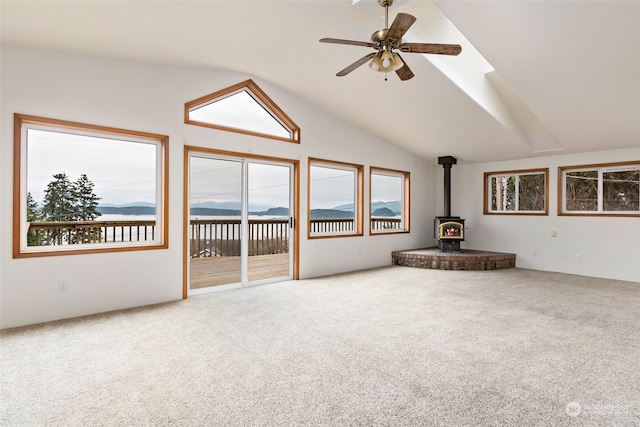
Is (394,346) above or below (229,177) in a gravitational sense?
below

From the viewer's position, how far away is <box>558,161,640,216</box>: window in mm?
5852

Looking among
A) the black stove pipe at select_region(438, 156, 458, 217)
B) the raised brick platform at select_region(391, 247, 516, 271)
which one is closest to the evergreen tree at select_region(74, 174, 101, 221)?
the raised brick platform at select_region(391, 247, 516, 271)

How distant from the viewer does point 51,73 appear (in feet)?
11.5

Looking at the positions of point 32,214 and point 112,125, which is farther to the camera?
point 112,125

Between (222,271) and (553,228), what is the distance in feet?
19.6

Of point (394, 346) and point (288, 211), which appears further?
point (288, 211)

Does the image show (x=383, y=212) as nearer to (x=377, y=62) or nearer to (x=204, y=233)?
(x=204, y=233)

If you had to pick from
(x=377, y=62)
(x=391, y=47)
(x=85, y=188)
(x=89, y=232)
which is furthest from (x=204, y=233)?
(x=391, y=47)

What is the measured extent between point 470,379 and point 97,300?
375 centimetres

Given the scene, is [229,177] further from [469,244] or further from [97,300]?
[469,244]

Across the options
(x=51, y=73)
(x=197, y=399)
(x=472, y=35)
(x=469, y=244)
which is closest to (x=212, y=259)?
(x=51, y=73)

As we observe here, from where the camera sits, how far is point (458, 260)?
659cm

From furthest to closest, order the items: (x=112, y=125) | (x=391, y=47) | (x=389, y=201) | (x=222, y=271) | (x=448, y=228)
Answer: (x=389, y=201) < (x=448, y=228) < (x=222, y=271) < (x=112, y=125) < (x=391, y=47)

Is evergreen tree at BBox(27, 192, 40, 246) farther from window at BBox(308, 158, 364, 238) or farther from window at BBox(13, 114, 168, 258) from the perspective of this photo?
window at BBox(308, 158, 364, 238)
